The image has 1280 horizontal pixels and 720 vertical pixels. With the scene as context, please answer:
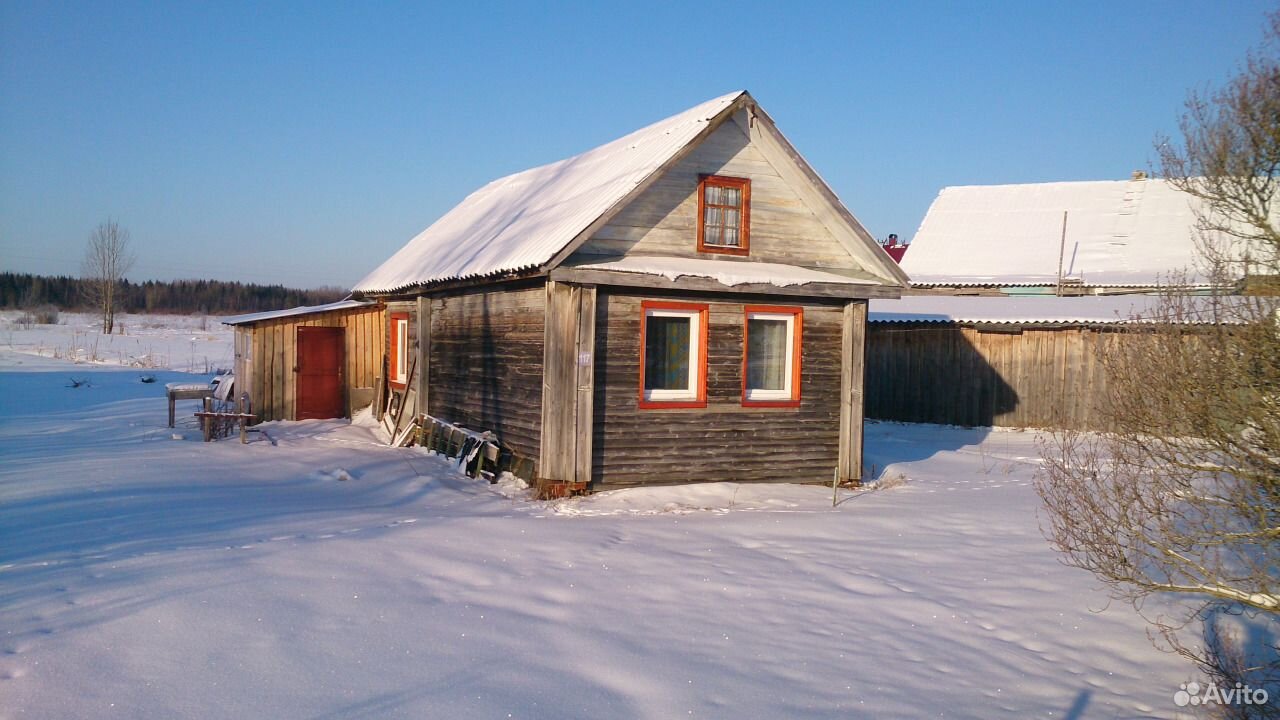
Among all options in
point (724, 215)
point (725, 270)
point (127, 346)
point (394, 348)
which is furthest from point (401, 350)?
point (127, 346)

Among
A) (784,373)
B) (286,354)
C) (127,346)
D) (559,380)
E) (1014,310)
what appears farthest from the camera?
(127,346)

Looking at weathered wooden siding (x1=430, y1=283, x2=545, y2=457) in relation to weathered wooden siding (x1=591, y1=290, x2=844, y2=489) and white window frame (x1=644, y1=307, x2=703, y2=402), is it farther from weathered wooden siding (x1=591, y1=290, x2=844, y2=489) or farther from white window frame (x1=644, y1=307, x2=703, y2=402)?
white window frame (x1=644, y1=307, x2=703, y2=402)

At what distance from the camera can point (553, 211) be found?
13.6m

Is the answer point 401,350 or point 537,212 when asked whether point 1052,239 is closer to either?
point 537,212

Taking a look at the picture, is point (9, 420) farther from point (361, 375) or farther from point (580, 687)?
point (580, 687)

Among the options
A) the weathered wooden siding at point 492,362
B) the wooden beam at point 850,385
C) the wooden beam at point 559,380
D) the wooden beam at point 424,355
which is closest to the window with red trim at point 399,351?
the wooden beam at point 424,355

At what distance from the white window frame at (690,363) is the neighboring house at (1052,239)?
15.7 meters

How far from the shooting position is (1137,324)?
622 centimetres

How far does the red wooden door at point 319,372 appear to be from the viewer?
18797 mm

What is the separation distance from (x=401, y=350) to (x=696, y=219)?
26.0 ft

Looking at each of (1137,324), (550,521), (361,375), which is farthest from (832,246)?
(361,375)

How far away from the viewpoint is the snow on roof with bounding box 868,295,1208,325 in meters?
20.7

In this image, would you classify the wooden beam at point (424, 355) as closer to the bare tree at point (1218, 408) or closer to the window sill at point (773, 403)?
the window sill at point (773, 403)

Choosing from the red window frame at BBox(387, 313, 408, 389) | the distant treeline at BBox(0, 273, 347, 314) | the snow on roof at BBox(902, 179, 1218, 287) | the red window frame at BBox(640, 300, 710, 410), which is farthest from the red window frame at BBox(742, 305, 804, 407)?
the distant treeline at BBox(0, 273, 347, 314)
